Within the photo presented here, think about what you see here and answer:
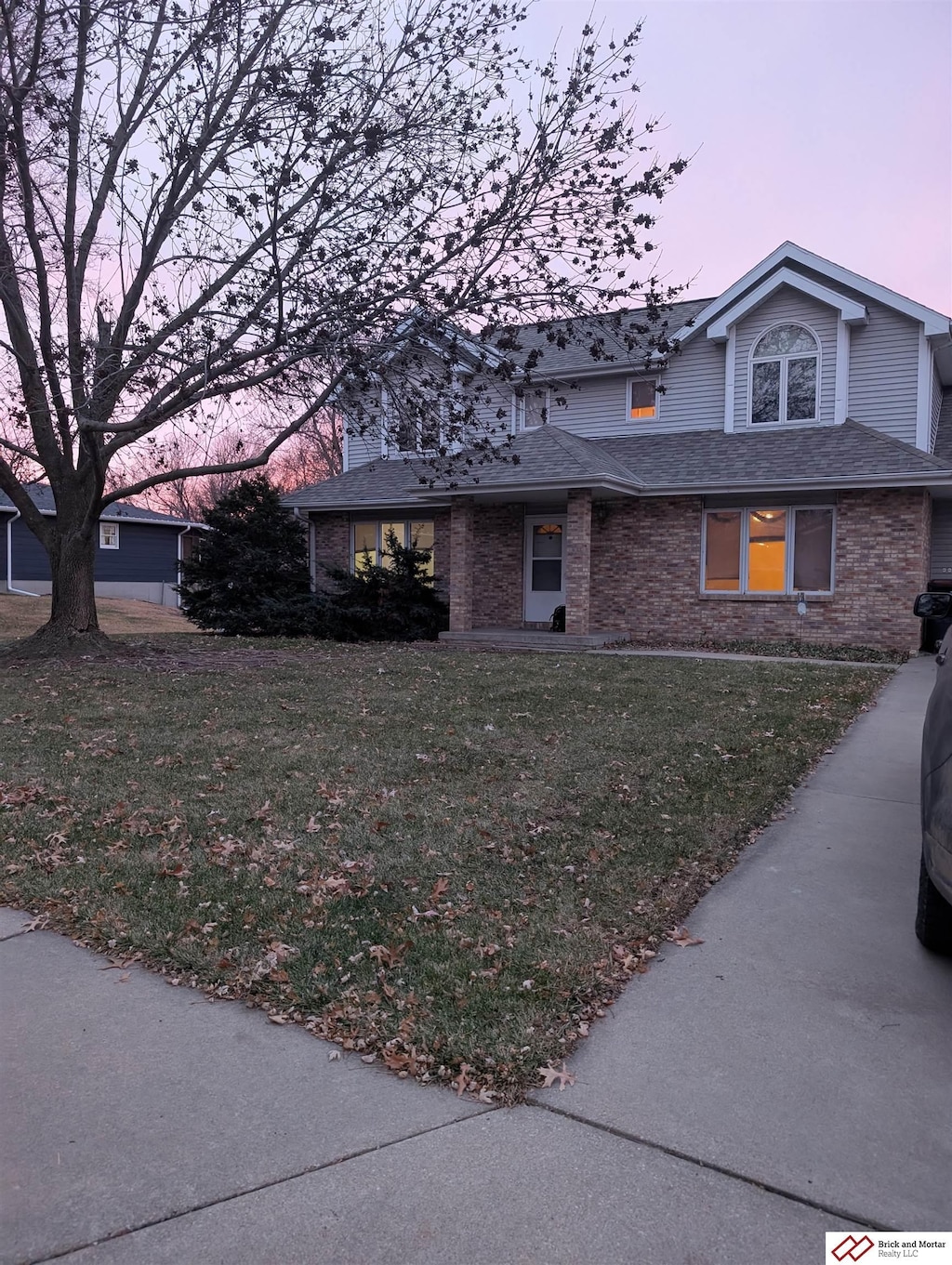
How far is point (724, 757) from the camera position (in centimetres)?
698

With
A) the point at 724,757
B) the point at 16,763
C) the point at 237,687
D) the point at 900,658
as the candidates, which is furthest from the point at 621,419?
the point at 16,763

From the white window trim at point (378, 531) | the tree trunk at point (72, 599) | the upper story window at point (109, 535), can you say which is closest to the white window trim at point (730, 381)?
the white window trim at point (378, 531)

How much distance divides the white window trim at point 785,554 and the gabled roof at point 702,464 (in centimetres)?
76

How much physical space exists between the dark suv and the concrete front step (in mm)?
11579

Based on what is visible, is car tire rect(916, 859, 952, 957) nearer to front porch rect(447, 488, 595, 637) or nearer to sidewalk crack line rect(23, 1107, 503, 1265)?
sidewalk crack line rect(23, 1107, 503, 1265)

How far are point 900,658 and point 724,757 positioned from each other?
29.4 feet

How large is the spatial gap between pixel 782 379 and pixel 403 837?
47.9 feet

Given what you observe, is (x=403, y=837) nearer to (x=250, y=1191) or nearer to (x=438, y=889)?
(x=438, y=889)

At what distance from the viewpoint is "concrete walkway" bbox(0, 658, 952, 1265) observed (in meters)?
2.14

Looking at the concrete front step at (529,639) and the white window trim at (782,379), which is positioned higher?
the white window trim at (782,379)

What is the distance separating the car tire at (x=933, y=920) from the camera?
11.7ft

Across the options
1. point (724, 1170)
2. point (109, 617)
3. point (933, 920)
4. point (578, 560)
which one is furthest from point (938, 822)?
point (109, 617)

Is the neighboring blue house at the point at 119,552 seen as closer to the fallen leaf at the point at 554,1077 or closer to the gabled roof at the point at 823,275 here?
the gabled roof at the point at 823,275

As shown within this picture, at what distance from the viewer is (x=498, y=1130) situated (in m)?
2.51
